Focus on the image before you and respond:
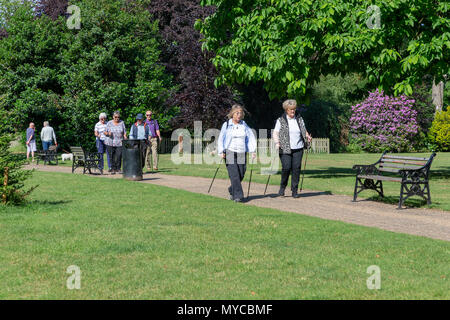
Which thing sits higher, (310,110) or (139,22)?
(139,22)


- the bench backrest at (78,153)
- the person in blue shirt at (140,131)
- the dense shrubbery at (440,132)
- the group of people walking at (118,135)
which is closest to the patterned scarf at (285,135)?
the group of people walking at (118,135)

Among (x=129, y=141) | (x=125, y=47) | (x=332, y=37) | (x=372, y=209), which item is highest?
(x=125, y=47)

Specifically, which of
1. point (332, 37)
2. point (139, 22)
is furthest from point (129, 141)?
point (139, 22)

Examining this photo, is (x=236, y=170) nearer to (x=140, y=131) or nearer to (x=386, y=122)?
(x=140, y=131)

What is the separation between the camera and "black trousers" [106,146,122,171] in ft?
63.3

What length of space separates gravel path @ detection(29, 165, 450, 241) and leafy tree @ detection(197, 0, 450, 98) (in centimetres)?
385

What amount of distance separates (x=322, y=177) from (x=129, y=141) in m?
6.46

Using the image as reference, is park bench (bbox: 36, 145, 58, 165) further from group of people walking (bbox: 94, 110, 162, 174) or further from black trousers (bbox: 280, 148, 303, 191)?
black trousers (bbox: 280, 148, 303, 191)

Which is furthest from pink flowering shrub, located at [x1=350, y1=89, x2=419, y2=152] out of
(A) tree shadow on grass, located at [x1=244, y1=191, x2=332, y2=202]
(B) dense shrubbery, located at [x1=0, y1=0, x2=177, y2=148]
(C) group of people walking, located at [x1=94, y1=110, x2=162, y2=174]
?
(A) tree shadow on grass, located at [x1=244, y1=191, x2=332, y2=202]

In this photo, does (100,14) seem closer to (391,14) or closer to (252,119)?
(252,119)

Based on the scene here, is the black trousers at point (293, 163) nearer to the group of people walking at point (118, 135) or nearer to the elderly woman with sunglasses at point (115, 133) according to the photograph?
the group of people walking at point (118, 135)

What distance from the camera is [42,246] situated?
7.51 m

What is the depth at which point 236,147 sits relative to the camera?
41.0 feet

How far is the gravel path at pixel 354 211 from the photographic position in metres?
9.32
